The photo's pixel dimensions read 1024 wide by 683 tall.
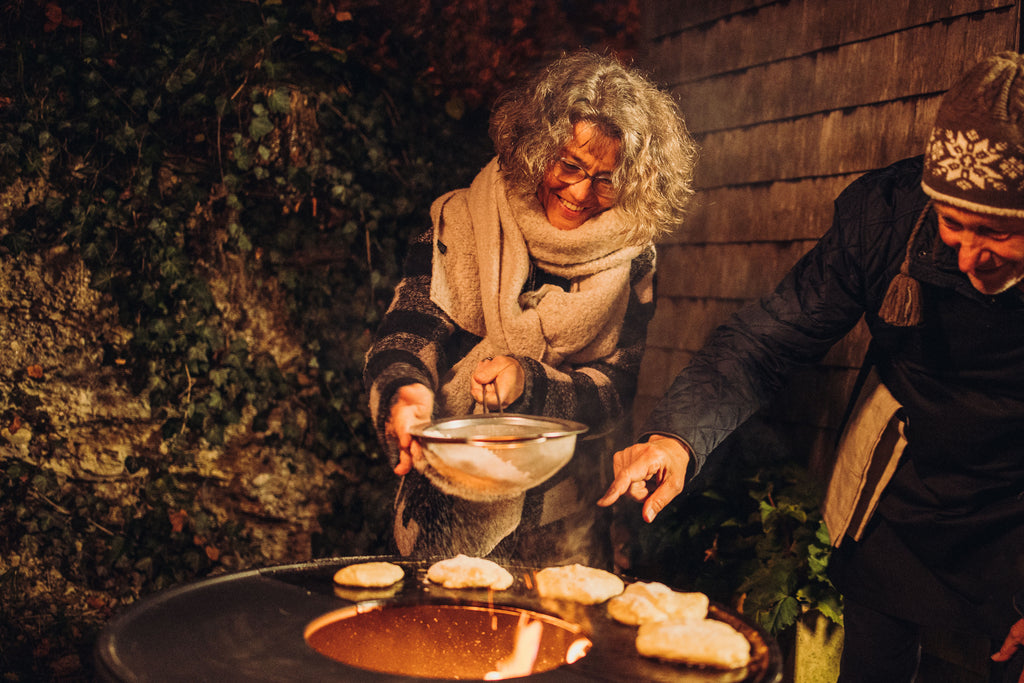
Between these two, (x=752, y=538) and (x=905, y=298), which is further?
(x=752, y=538)

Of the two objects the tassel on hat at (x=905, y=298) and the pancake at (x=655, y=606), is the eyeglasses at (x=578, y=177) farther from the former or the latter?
the pancake at (x=655, y=606)

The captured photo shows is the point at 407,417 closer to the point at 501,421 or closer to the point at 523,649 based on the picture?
the point at 501,421

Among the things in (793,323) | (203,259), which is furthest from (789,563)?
(203,259)

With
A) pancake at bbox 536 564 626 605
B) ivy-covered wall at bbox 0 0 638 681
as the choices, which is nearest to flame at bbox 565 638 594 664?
pancake at bbox 536 564 626 605

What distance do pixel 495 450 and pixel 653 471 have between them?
15.1 inches

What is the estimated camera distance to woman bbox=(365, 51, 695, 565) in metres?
1.92

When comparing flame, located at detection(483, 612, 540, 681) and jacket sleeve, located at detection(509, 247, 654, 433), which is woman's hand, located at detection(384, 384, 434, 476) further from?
flame, located at detection(483, 612, 540, 681)

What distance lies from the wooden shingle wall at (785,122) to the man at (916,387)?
59 centimetres

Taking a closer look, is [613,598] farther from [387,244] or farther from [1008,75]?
[387,244]

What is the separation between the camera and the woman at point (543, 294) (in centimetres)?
192

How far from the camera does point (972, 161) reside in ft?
4.35

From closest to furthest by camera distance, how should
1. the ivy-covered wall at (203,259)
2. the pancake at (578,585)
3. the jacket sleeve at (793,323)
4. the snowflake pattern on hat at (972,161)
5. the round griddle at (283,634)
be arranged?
the round griddle at (283,634) → the snowflake pattern on hat at (972,161) → the pancake at (578,585) → the jacket sleeve at (793,323) → the ivy-covered wall at (203,259)

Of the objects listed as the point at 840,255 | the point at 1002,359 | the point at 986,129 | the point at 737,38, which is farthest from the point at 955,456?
the point at 737,38

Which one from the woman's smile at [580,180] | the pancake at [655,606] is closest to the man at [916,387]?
the pancake at [655,606]
